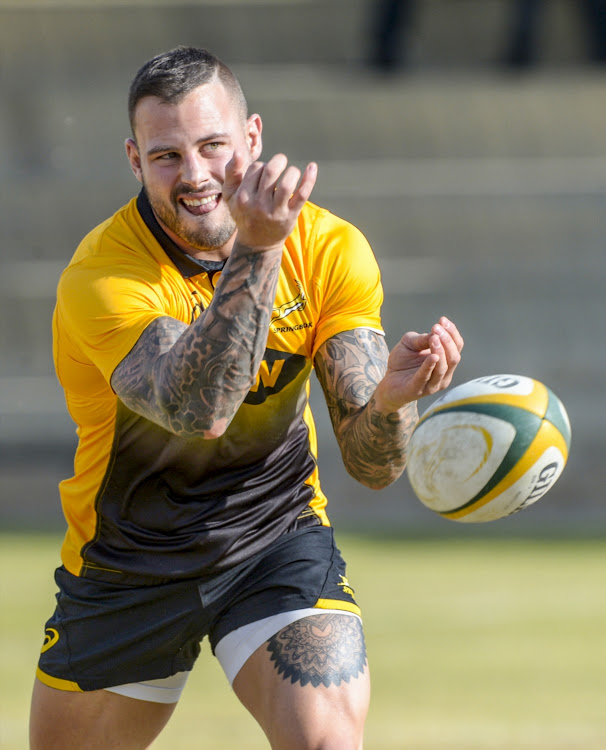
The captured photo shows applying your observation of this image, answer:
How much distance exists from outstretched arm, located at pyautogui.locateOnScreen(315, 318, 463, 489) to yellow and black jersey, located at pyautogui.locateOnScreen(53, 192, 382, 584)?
7 cm

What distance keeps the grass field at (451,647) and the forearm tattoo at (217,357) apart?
299 centimetres

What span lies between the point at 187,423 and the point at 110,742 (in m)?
1.23

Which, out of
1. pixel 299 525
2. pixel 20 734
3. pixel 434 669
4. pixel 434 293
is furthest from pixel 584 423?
pixel 299 525

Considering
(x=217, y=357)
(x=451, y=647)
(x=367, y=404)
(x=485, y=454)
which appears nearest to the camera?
(x=217, y=357)

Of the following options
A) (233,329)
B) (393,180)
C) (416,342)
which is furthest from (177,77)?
(393,180)

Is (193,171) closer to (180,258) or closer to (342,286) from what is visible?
(180,258)

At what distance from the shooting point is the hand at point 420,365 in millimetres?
3445

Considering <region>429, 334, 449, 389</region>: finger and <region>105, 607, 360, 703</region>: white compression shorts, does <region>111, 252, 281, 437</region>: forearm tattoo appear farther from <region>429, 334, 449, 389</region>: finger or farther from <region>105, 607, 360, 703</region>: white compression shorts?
<region>105, 607, 360, 703</region>: white compression shorts

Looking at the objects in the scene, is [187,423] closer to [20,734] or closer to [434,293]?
[20,734]

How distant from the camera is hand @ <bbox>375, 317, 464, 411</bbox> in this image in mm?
3445

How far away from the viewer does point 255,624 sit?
12.0ft

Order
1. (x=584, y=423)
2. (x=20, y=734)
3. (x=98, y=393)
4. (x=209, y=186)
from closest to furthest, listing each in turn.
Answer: (x=209, y=186) → (x=98, y=393) → (x=20, y=734) → (x=584, y=423)

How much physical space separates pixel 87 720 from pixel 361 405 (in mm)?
1311

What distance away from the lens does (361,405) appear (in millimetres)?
3850
